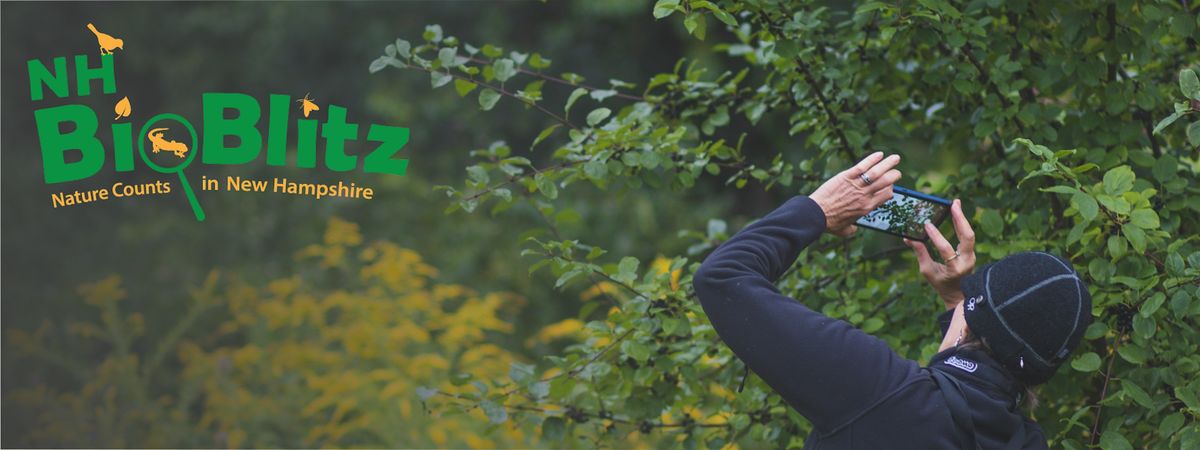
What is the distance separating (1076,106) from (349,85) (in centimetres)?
596

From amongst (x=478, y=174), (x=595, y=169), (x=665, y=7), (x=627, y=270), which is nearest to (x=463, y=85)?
Result: (x=478, y=174)

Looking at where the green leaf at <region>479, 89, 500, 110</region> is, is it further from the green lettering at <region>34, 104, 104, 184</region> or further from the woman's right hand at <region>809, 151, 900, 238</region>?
the green lettering at <region>34, 104, 104, 184</region>

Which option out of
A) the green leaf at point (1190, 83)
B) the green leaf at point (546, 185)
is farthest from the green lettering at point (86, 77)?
the green leaf at point (1190, 83)

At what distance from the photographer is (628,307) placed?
246cm

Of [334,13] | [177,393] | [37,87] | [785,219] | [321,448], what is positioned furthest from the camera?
[334,13]

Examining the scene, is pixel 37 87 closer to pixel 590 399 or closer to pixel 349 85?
pixel 590 399

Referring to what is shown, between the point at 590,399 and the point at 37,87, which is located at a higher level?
the point at 37,87

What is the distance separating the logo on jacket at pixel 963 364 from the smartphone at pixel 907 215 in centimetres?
30

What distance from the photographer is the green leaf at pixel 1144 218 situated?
1744 mm

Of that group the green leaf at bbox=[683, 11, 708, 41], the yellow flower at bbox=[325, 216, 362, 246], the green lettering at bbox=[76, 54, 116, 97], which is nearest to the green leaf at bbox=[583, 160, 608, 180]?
the green leaf at bbox=[683, 11, 708, 41]

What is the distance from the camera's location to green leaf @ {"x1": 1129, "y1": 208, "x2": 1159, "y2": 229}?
174 cm

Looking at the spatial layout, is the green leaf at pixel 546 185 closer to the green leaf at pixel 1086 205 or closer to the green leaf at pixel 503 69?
the green leaf at pixel 503 69

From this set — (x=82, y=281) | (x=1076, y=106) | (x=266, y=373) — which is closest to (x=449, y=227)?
(x=82, y=281)

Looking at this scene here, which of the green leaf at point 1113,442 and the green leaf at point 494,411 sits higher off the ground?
the green leaf at point 1113,442
